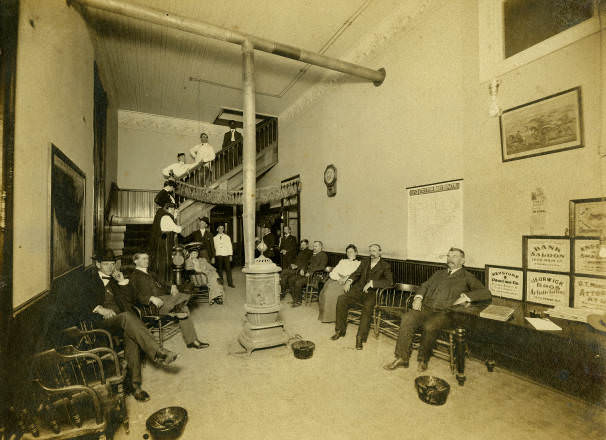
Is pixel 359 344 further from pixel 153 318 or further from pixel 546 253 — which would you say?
pixel 153 318

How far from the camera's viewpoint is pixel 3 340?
72.4 inches

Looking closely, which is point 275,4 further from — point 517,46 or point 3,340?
point 3,340

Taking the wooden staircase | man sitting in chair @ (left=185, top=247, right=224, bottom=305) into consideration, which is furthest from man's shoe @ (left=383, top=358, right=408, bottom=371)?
the wooden staircase

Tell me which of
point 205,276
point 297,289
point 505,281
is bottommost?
point 297,289

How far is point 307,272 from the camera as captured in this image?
21.4ft

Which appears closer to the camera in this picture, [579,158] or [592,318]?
[592,318]

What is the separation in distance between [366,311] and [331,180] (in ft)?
11.5

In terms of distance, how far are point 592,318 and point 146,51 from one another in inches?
322

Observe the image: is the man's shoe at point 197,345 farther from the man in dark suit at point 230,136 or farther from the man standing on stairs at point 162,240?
the man in dark suit at point 230,136

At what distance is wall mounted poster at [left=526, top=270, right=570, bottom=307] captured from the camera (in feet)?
9.77

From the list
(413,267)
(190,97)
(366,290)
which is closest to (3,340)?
(366,290)

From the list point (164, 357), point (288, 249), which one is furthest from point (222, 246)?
point (164, 357)

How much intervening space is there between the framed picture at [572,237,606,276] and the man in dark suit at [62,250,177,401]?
4292mm

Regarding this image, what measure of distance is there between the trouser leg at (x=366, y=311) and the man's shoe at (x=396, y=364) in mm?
622
